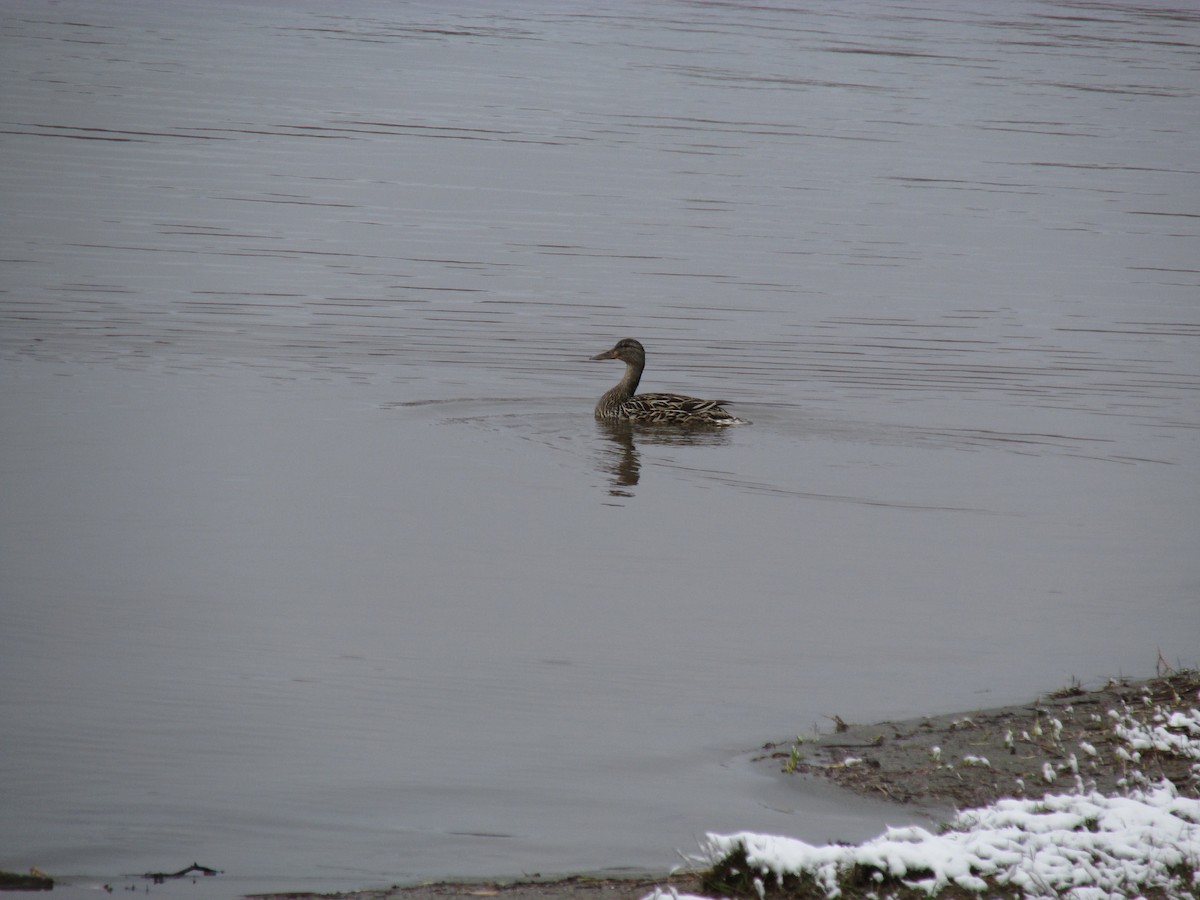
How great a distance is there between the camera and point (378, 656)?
8273 millimetres

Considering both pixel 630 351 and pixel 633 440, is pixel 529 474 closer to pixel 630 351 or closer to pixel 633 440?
pixel 633 440

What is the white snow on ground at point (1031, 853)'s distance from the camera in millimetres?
5199

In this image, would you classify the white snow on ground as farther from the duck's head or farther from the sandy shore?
the duck's head

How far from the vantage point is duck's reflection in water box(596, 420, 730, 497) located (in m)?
13.2

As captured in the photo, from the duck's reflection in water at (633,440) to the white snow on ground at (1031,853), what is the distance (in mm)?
7449

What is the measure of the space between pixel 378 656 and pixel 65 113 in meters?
26.4

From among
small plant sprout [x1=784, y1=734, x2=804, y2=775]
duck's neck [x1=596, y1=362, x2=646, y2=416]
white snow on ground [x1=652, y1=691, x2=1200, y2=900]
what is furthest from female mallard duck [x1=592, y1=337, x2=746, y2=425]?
white snow on ground [x1=652, y1=691, x2=1200, y2=900]

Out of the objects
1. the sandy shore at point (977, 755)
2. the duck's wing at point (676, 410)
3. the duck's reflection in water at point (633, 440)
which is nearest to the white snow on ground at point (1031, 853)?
the sandy shore at point (977, 755)

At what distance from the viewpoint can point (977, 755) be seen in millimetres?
6816

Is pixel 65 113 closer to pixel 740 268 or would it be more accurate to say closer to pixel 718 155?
pixel 718 155

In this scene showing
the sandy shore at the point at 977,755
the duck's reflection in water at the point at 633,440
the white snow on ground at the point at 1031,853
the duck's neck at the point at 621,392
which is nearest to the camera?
the white snow on ground at the point at 1031,853

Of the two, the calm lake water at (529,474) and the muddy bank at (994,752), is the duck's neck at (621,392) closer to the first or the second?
the calm lake water at (529,474)

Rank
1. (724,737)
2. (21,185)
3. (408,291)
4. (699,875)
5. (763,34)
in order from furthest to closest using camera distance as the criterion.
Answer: (763,34)
(21,185)
(408,291)
(724,737)
(699,875)

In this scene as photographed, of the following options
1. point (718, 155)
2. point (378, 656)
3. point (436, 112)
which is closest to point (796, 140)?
point (718, 155)
